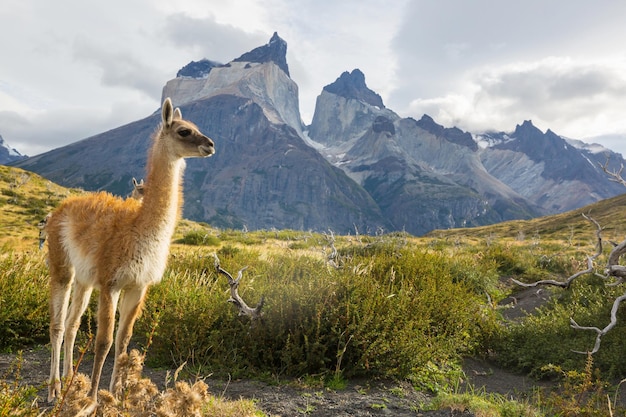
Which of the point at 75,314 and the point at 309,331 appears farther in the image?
the point at 309,331

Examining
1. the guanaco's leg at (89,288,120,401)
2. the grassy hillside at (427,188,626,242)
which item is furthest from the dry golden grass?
the grassy hillside at (427,188,626,242)

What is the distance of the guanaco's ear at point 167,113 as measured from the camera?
449 centimetres

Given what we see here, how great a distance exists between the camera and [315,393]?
16.9 ft

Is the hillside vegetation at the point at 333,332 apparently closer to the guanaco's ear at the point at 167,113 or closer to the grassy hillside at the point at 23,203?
the guanaco's ear at the point at 167,113

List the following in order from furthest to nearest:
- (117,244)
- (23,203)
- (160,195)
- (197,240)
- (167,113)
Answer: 1. (23,203)
2. (197,240)
3. (167,113)
4. (160,195)
5. (117,244)

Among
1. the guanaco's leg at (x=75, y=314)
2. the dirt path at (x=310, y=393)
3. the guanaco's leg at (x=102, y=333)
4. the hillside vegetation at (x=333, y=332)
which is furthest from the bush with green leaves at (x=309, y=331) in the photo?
the guanaco's leg at (x=102, y=333)

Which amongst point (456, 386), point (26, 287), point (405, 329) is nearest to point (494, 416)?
point (456, 386)

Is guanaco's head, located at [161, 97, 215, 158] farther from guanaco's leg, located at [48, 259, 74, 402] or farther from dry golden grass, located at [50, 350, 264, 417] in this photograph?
dry golden grass, located at [50, 350, 264, 417]

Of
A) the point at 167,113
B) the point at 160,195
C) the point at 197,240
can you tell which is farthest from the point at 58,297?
the point at 197,240

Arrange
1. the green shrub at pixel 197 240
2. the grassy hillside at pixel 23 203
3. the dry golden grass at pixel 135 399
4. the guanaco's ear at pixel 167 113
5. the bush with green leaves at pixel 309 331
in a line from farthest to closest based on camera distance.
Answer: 1. the grassy hillside at pixel 23 203
2. the green shrub at pixel 197 240
3. the bush with green leaves at pixel 309 331
4. the guanaco's ear at pixel 167 113
5. the dry golden grass at pixel 135 399

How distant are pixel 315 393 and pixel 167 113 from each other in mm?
3854

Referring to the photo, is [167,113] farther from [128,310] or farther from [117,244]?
[128,310]

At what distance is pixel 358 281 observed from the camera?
6.96m

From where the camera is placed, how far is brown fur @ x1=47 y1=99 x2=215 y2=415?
4.12 meters
